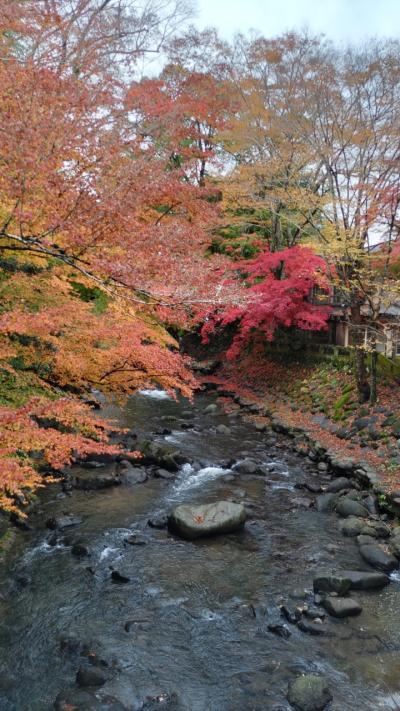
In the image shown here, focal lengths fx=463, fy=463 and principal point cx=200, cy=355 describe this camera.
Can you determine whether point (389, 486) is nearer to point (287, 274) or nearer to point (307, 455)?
point (307, 455)

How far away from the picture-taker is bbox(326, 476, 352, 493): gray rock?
36.4 ft

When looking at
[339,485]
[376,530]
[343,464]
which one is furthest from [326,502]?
[343,464]

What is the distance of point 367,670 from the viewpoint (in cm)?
566

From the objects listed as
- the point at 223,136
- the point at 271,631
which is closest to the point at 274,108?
the point at 223,136

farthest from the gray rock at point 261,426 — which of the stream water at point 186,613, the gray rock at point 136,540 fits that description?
the gray rock at point 136,540

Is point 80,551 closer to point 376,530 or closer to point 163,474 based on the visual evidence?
point 163,474

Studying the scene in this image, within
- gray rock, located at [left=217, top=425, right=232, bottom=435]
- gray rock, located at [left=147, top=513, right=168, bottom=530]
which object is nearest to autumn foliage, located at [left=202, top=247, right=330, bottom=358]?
gray rock, located at [left=217, top=425, right=232, bottom=435]

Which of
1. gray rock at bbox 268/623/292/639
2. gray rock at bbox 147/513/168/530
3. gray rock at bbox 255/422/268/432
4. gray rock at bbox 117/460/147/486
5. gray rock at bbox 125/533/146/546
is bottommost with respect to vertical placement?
gray rock at bbox 268/623/292/639

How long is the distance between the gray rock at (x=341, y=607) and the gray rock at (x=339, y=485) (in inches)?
171

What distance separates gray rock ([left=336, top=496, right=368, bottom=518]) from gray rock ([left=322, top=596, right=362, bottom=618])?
10.1 feet

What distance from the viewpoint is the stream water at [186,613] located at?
5379mm

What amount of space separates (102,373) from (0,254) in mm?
3512

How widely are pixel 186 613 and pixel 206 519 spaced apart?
2382 mm

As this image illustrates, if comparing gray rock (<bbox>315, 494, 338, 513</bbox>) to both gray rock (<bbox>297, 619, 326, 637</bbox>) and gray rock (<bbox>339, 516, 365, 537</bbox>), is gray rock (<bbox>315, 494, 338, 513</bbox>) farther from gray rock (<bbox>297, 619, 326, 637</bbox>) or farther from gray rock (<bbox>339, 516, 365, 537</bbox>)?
gray rock (<bbox>297, 619, 326, 637</bbox>)
